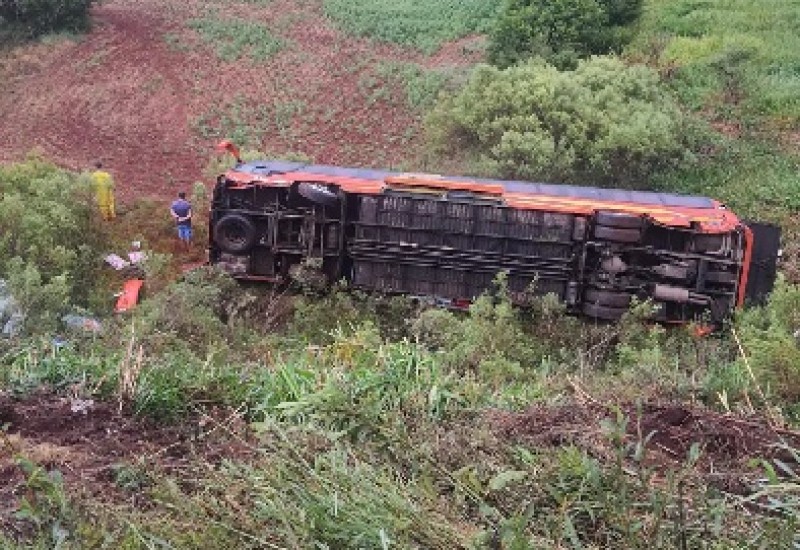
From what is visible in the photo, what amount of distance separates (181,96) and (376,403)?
1855 cm

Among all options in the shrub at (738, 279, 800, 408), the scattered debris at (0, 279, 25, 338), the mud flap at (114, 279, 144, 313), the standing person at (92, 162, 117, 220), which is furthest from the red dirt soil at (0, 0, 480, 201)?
the shrub at (738, 279, 800, 408)

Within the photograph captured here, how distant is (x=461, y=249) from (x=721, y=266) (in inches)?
139

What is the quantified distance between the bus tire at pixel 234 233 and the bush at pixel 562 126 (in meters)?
5.17

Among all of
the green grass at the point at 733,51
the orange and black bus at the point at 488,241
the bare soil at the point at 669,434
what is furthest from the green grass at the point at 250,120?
the bare soil at the point at 669,434

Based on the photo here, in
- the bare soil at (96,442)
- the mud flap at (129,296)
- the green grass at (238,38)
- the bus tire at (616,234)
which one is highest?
the green grass at (238,38)

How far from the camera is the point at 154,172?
19.4 m

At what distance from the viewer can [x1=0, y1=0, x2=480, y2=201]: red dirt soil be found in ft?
66.7

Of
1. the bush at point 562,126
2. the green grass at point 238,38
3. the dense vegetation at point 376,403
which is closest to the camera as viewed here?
the dense vegetation at point 376,403

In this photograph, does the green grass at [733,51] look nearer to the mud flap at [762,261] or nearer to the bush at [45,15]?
the mud flap at [762,261]

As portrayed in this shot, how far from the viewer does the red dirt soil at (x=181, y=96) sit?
2033 centimetres

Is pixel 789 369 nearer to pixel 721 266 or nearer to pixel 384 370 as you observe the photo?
pixel 384 370

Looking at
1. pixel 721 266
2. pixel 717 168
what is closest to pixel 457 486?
pixel 721 266

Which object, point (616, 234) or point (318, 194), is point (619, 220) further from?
point (318, 194)

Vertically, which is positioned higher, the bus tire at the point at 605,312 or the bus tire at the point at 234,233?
the bus tire at the point at 234,233
